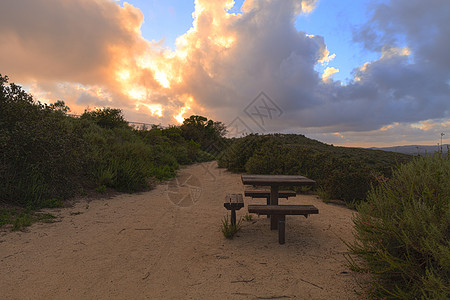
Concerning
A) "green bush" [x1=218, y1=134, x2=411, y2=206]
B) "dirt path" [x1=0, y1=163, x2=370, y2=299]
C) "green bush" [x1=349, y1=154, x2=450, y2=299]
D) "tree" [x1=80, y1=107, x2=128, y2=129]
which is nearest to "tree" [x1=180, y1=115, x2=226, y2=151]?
"tree" [x1=80, y1=107, x2=128, y2=129]

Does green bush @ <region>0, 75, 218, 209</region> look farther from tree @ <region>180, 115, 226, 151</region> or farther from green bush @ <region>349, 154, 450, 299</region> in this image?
tree @ <region>180, 115, 226, 151</region>

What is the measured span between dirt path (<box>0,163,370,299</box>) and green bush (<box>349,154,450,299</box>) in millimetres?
538

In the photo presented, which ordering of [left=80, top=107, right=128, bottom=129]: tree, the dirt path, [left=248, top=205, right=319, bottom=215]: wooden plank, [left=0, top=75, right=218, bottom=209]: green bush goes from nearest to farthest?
the dirt path → [left=248, top=205, right=319, bottom=215]: wooden plank → [left=0, top=75, right=218, bottom=209]: green bush → [left=80, top=107, right=128, bottom=129]: tree

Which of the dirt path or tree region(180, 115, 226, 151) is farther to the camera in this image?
tree region(180, 115, 226, 151)

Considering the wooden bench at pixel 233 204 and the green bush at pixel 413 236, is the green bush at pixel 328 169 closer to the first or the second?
the green bush at pixel 413 236

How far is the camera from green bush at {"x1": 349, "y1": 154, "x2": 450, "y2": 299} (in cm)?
Result: 194

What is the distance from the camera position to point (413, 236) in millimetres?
2182

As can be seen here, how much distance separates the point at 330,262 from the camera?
10.8ft

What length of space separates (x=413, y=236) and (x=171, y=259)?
2.71m

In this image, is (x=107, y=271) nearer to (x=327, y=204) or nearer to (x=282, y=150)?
(x=327, y=204)

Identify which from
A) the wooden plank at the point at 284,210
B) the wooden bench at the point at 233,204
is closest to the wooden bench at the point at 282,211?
the wooden plank at the point at 284,210

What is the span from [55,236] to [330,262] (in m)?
4.17

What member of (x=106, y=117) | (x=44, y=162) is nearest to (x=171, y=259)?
(x=44, y=162)

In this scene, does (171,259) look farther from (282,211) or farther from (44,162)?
(44,162)
